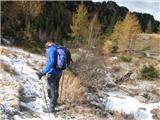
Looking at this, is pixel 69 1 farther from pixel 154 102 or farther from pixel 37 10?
pixel 154 102

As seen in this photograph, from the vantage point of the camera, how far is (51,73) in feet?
33.3

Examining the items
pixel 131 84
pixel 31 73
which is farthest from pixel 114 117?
pixel 131 84

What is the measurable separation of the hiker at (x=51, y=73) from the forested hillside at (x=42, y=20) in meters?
20.5

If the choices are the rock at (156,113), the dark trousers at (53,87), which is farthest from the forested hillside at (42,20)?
the dark trousers at (53,87)

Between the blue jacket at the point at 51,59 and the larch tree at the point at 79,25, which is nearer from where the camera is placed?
the blue jacket at the point at 51,59

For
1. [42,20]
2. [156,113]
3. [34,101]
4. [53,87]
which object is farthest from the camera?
[42,20]

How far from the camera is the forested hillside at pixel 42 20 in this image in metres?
42.8

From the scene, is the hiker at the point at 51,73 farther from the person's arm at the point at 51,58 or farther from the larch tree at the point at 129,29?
the larch tree at the point at 129,29

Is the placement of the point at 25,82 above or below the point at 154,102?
above

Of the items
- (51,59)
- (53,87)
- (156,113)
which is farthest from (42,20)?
(51,59)

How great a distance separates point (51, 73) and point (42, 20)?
60434 millimetres

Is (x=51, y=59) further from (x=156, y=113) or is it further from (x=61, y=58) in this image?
(x=156, y=113)

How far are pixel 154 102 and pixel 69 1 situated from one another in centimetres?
8602

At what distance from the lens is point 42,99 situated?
1153 centimetres
